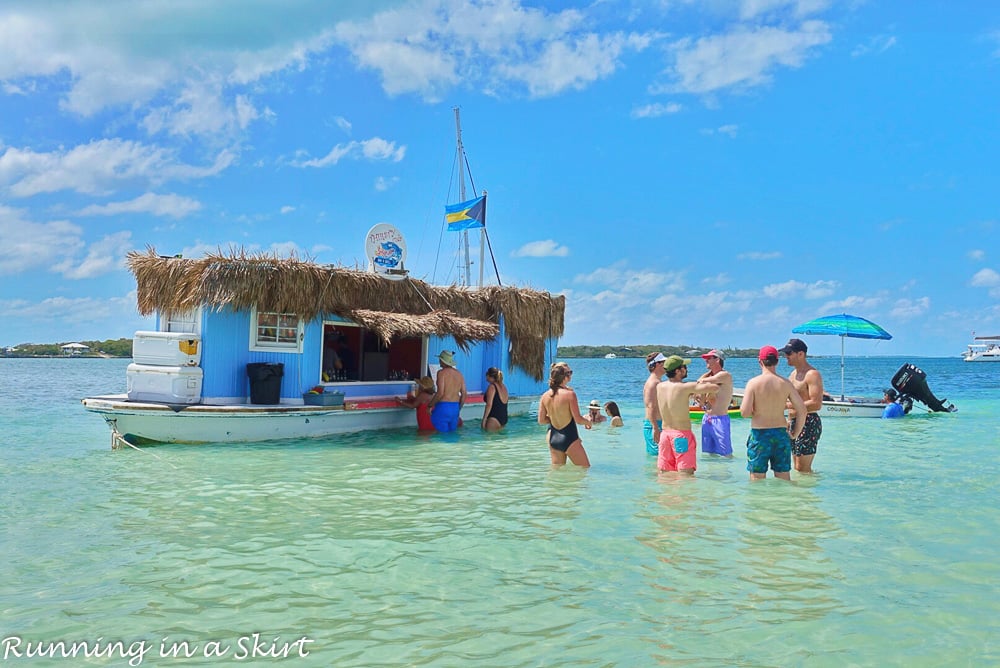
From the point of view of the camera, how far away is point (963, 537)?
23.2 ft

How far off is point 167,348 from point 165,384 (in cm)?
69

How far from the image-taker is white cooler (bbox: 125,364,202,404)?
12.9 metres

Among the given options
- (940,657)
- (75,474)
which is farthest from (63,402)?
(940,657)

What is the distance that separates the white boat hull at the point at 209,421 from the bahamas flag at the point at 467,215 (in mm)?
7759

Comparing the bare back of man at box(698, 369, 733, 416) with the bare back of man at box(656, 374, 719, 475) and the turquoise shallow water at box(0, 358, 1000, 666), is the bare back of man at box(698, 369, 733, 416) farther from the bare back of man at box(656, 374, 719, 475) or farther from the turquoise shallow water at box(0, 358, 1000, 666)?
the turquoise shallow water at box(0, 358, 1000, 666)

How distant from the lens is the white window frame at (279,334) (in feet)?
45.9

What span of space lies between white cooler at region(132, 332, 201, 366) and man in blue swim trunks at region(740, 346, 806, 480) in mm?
9761

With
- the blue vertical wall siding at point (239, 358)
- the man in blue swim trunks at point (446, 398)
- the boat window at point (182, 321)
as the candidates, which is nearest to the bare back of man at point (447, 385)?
the man in blue swim trunks at point (446, 398)

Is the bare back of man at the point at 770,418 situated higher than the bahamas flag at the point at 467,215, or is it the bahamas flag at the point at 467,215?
the bahamas flag at the point at 467,215

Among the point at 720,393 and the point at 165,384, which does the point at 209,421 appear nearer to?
the point at 165,384

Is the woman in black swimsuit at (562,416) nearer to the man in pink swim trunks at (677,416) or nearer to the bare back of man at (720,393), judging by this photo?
the man in pink swim trunks at (677,416)

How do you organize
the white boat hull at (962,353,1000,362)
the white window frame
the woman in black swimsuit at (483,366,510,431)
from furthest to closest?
the white boat hull at (962,353,1000,362)
the woman in black swimsuit at (483,366,510,431)
the white window frame

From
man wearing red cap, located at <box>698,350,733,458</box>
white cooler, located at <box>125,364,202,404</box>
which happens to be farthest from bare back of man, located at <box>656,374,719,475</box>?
white cooler, located at <box>125,364,202,404</box>

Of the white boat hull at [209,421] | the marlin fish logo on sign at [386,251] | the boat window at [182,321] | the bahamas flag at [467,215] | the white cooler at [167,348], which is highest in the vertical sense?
the bahamas flag at [467,215]
